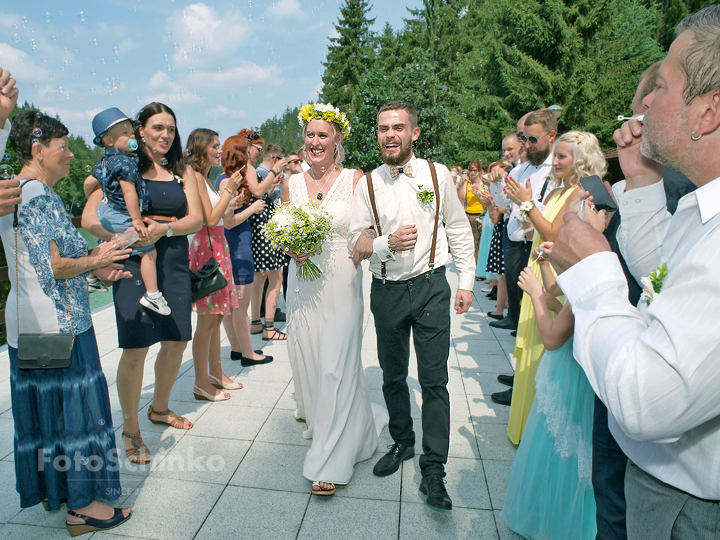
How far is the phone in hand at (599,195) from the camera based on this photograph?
223 centimetres

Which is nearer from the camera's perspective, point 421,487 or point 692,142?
point 692,142

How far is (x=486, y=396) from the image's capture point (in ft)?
14.6

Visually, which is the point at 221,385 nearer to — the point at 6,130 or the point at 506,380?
the point at 506,380

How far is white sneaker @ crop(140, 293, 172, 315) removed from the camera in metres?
3.17

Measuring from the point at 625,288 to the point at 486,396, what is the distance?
11.7 ft

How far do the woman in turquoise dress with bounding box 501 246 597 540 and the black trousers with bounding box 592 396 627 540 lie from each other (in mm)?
426

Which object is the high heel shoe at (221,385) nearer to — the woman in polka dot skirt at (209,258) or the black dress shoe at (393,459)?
the woman in polka dot skirt at (209,258)

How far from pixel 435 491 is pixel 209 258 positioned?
9.21 feet

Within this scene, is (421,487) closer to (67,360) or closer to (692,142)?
(67,360)

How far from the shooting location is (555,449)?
2.45m

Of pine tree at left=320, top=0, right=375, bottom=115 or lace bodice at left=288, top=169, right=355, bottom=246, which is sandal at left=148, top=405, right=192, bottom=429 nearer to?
lace bodice at left=288, top=169, right=355, bottom=246

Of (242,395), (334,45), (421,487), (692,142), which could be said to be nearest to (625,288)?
(692,142)

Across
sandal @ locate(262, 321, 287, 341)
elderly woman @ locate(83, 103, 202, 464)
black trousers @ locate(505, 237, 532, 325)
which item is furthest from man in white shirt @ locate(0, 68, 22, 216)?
sandal @ locate(262, 321, 287, 341)

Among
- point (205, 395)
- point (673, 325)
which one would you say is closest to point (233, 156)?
point (205, 395)
